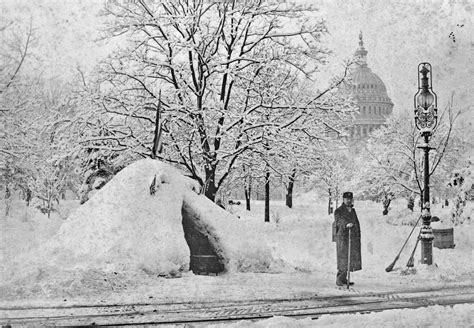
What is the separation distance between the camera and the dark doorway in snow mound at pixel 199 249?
458 inches

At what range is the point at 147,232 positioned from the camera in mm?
10773

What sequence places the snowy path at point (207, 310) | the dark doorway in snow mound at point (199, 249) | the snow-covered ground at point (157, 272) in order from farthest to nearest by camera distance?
the dark doorway in snow mound at point (199, 249) → the snow-covered ground at point (157, 272) → the snowy path at point (207, 310)

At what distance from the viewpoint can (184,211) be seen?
1235 centimetres

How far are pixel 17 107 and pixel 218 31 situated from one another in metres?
10.3

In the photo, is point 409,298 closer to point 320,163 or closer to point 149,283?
point 149,283

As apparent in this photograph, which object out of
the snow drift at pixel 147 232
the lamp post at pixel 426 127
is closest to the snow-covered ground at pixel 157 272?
the snow drift at pixel 147 232

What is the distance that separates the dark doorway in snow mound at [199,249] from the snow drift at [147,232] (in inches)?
1.6

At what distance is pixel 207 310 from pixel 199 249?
13.8 feet

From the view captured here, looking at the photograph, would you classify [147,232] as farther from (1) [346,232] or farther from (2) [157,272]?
(1) [346,232]

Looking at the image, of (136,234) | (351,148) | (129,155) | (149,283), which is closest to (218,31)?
(129,155)

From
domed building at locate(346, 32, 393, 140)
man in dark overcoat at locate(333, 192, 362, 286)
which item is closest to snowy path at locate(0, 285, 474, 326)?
man in dark overcoat at locate(333, 192, 362, 286)

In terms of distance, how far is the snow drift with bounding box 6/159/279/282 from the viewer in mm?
10109

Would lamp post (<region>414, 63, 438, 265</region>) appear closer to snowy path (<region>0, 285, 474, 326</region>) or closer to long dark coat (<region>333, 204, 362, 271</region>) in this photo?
long dark coat (<region>333, 204, 362, 271</region>)

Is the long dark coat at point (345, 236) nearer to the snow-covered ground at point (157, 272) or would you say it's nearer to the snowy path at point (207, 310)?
the snow-covered ground at point (157, 272)
